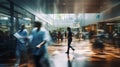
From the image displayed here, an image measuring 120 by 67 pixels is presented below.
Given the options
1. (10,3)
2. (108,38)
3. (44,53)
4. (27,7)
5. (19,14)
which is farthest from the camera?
(108,38)

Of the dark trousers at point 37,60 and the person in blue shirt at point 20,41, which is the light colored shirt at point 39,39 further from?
the person in blue shirt at point 20,41

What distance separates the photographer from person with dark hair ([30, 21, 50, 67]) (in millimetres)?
7199

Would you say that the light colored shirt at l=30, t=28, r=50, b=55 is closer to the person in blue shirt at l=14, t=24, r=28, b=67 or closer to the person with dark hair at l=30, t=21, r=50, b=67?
the person with dark hair at l=30, t=21, r=50, b=67

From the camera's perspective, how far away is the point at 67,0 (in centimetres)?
2658

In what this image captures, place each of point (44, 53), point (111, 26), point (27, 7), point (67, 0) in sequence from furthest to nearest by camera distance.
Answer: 1. point (111, 26)
2. point (67, 0)
3. point (27, 7)
4. point (44, 53)

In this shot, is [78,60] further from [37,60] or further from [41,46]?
[41,46]

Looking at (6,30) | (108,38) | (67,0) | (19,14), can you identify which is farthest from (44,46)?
(108,38)

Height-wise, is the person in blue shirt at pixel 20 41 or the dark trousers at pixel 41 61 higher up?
the person in blue shirt at pixel 20 41

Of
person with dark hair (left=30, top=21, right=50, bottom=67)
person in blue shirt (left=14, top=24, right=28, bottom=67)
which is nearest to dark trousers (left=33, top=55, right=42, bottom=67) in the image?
person with dark hair (left=30, top=21, right=50, bottom=67)

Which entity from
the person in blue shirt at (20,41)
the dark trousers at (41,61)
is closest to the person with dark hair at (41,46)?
the dark trousers at (41,61)

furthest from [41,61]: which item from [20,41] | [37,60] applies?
[20,41]

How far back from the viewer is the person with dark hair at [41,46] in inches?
283

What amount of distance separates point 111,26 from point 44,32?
30413 mm

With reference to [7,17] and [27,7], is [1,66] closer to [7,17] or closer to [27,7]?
[7,17]
